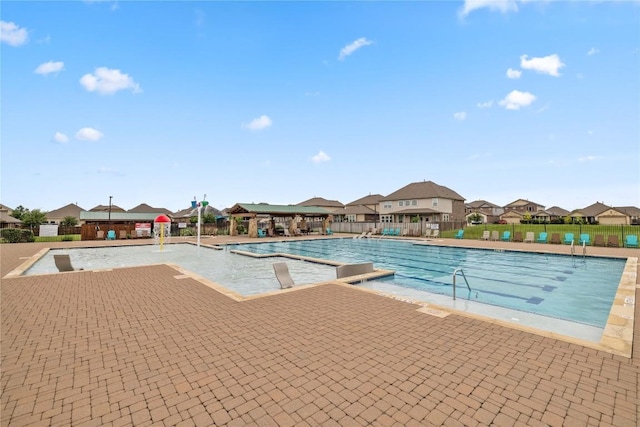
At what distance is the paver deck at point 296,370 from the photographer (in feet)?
9.57

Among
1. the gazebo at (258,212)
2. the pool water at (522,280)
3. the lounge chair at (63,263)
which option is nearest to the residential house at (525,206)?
the gazebo at (258,212)

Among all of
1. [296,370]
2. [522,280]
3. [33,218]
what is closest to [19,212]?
[33,218]

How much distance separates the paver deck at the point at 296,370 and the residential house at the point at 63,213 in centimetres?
8212

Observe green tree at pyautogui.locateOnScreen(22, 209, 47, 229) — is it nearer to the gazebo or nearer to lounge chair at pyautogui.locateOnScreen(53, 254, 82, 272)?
the gazebo

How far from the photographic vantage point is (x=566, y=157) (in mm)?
28547

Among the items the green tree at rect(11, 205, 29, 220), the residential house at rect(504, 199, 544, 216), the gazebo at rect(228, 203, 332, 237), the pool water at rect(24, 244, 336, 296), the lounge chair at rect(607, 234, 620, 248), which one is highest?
the residential house at rect(504, 199, 544, 216)

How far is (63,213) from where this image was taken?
233 feet

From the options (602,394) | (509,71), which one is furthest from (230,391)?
(509,71)

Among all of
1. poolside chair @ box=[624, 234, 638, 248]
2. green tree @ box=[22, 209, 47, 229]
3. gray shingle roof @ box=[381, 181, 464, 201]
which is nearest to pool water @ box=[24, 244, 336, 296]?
poolside chair @ box=[624, 234, 638, 248]

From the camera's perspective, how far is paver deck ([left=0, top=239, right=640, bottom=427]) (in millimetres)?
2918

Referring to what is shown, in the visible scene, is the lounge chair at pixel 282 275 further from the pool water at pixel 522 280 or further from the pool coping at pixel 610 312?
the pool water at pixel 522 280

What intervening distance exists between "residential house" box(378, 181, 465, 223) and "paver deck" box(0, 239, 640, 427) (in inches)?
1527

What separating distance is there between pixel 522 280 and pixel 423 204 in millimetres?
34675

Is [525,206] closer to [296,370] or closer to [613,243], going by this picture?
[613,243]
